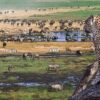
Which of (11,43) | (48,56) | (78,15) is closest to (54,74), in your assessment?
(48,56)

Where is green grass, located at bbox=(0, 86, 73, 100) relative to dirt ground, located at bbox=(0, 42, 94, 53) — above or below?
below

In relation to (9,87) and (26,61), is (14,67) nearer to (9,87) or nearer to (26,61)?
(26,61)

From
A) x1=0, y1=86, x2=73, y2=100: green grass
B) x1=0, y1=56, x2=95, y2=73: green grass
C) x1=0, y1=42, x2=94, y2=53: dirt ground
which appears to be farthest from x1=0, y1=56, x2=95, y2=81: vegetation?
x1=0, y1=42, x2=94, y2=53: dirt ground

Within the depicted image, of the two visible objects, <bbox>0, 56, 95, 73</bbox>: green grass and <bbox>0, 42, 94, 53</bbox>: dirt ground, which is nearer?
<bbox>0, 56, 95, 73</bbox>: green grass

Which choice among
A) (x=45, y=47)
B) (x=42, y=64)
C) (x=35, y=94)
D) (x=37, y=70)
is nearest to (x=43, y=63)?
(x=42, y=64)

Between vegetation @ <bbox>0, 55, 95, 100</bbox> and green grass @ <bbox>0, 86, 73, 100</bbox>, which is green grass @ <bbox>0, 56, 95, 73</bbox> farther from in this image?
green grass @ <bbox>0, 86, 73, 100</bbox>

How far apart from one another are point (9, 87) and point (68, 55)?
11017mm

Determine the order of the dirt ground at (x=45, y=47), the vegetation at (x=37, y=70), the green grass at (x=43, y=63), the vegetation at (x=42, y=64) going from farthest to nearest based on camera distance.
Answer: the dirt ground at (x=45, y=47) < the green grass at (x=43, y=63) < the vegetation at (x=42, y=64) < the vegetation at (x=37, y=70)

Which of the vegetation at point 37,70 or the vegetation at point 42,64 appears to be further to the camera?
the vegetation at point 42,64

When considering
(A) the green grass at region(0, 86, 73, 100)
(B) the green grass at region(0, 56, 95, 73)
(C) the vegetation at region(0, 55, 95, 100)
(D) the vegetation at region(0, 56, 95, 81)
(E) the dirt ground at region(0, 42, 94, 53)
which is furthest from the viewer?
(E) the dirt ground at region(0, 42, 94, 53)

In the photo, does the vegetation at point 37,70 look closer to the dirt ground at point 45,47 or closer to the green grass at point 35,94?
the green grass at point 35,94

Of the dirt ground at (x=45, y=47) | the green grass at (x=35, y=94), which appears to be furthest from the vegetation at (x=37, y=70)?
the dirt ground at (x=45, y=47)

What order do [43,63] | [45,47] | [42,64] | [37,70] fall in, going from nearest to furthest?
[37,70]
[42,64]
[43,63]
[45,47]

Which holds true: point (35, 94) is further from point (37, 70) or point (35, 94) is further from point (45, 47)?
point (45, 47)
